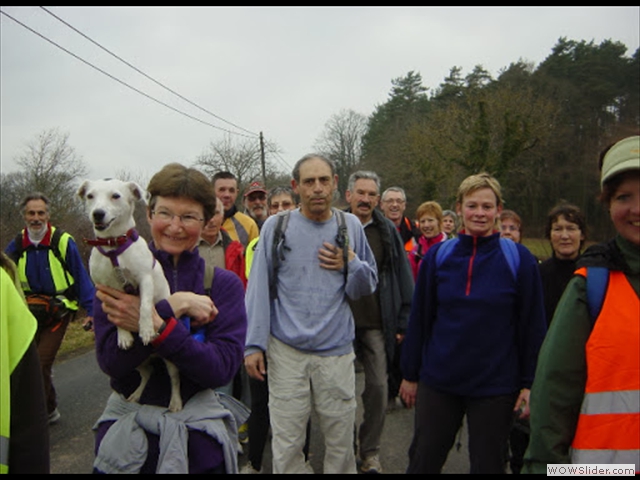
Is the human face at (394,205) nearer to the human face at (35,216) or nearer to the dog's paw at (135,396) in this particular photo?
the human face at (35,216)

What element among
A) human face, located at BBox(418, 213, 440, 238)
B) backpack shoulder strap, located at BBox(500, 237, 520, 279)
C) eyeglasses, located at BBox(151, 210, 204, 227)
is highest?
human face, located at BBox(418, 213, 440, 238)

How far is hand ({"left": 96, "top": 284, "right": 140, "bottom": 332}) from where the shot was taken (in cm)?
184

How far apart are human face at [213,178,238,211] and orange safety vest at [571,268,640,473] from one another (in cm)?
393

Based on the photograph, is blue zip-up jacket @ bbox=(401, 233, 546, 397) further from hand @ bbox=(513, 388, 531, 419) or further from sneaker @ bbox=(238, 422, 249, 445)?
sneaker @ bbox=(238, 422, 249, 445)

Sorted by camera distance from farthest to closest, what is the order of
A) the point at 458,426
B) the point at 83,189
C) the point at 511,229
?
the point at 511,229 → the point at 458,426 → the point at 83,189

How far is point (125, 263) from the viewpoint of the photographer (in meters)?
1.97

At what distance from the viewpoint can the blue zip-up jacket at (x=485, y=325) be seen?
2.59 m

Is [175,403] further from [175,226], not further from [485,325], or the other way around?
[485,325]

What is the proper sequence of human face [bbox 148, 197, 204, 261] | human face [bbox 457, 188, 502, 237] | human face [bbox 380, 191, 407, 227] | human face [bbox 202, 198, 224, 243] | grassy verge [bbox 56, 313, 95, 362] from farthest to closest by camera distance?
1. grassy verge [bbox 56, 313, 95, 362]
2. human face [bbox 380, 191, 407, 227]
3. human face [bbox 202, 198, 224, 243]
4. human face [bbox 457, 188, 502, 237]
5. human face [bbox 148, 197, 204, 261]

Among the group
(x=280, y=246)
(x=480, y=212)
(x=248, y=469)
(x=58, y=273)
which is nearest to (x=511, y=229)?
(x=480, y=212)

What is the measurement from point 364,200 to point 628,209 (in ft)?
8.81

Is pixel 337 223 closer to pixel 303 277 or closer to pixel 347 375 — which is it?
pixel 303 277

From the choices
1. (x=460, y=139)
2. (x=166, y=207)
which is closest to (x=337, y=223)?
(x=166, y=207)

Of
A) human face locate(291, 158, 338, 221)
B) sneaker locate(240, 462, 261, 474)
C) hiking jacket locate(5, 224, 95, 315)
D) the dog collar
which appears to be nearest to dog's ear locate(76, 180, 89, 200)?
the dog collar
